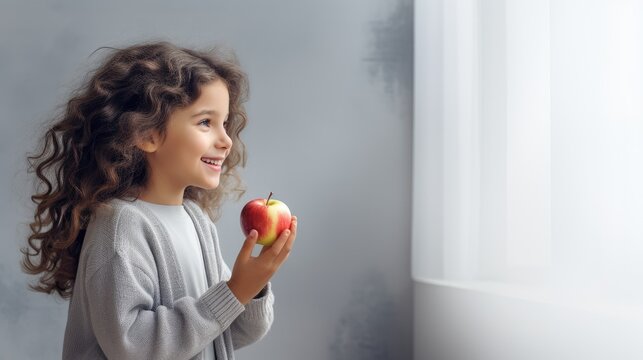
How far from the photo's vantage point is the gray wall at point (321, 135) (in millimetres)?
2238

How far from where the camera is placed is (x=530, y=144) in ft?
5.46

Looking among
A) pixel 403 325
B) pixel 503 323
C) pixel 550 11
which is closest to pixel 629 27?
pixel 550 11

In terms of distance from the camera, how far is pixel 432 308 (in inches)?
85.2

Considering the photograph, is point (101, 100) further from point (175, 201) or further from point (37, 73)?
point (37, 73)

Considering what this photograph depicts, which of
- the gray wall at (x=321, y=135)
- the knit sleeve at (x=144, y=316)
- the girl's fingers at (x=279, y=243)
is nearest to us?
the knit sleeve at (x=144, y=316)

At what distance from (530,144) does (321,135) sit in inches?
31.8

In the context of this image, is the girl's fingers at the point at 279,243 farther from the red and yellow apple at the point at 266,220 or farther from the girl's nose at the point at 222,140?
the girl's nose at the point at 222,140

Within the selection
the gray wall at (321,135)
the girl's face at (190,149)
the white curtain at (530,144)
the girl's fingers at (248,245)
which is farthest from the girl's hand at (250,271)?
the gray wall at (321,135)

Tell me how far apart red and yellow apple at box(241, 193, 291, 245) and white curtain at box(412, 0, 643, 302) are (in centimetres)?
59

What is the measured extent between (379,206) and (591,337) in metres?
1.05

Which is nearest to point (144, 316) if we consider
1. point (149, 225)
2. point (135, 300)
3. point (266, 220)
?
point (135, 300)

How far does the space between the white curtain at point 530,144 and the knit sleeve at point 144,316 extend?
0.70m

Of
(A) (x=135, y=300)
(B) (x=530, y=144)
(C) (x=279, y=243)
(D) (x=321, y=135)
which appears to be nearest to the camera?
(A) (x=135, y=300)

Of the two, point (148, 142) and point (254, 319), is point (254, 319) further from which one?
point (148, 142)
